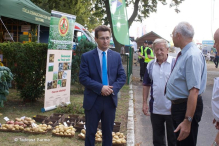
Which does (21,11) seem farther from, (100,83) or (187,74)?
(187,74)

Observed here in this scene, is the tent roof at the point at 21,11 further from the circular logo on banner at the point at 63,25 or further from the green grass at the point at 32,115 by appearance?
the circular logo on banner at the point at 63,25

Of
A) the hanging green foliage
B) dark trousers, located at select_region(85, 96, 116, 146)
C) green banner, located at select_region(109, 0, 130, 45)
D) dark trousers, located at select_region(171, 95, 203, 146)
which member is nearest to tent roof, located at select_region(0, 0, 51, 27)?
green banner, located at select_region(109, 0, 130, 45)

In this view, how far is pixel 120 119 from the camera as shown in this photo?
6723 millimetres

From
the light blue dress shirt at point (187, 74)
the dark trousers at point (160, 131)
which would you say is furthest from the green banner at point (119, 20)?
the light blue dress shirt at point (187, 74)

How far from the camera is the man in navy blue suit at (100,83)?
376 cm

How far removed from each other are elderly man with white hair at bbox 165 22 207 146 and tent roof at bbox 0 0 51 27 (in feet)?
28.5

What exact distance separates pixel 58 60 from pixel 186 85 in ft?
15.7

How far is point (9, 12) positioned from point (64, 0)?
41.6ft

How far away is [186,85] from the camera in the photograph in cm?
295

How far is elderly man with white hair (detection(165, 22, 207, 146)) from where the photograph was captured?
9.34 feet

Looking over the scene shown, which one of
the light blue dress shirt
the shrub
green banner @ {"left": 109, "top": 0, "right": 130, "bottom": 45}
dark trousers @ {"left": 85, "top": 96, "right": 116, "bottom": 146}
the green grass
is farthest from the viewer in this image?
green banner @ {"left": 109, "top": 0, "right": 130, "bottom": 45}

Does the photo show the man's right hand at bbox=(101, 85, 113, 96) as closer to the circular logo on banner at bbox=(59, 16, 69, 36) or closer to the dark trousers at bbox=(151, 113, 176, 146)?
the dark trousers at bbox=(151, 113, 176, 146)

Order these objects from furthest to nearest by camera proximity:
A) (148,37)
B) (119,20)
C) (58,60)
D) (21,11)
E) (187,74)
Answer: (148,37) < (21,11) < (119,20) < (58,60) < (187,74)

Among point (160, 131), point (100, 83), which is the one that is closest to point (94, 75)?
point (100, 83)
